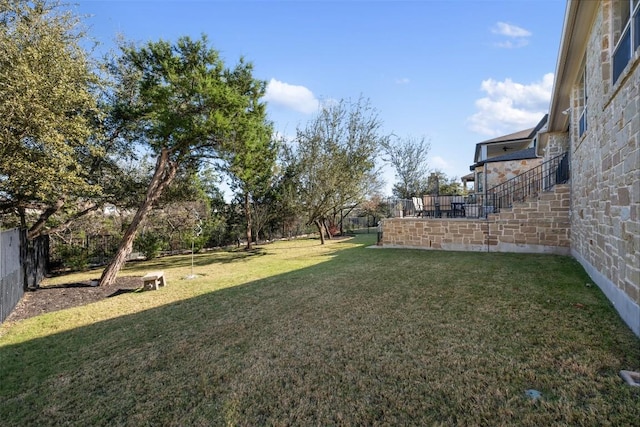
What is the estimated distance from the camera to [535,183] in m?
10.9

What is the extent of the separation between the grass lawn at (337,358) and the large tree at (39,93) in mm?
2909

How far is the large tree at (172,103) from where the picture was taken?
759 cm

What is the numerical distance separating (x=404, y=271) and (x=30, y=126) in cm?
825

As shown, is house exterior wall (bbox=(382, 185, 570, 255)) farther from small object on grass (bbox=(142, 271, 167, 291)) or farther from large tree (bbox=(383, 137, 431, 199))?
large tree (bbox=(383, 137, 431, 199))

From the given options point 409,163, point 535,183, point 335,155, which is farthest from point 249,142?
point 409,163

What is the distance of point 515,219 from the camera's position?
923 cm

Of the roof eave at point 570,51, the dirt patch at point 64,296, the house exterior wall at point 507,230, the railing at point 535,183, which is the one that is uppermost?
the roof eave at point 570,51

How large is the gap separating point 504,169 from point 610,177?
1122 cm

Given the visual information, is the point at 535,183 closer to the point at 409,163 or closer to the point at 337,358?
the point at 337,358

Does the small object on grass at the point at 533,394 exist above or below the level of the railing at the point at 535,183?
below

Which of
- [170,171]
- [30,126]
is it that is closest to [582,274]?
[170,171]

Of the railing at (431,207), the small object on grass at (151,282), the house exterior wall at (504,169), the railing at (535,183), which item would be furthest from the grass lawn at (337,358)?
the house exterior wall at (504,169)

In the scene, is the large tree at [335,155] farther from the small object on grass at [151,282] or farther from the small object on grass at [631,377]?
the small object on grass at [631,377]

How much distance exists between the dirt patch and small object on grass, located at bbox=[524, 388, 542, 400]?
7.87m
